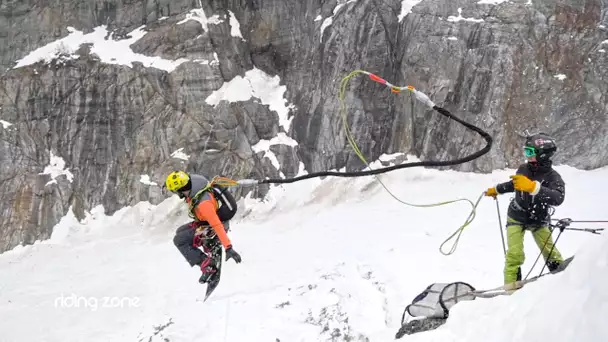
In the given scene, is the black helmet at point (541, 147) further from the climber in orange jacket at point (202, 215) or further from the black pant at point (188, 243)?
the black pant at point (188, 243)

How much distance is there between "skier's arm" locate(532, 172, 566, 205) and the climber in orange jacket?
440 cm

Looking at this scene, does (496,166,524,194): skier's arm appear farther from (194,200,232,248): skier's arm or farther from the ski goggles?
(194,200,232,248): skier's arm

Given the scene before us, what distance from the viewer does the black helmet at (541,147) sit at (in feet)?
19.7

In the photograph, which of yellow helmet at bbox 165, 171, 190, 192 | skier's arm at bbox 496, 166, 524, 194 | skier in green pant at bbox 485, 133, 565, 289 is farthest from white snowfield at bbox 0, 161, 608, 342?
yellow helmet at bbox 165, 171, 190, 192

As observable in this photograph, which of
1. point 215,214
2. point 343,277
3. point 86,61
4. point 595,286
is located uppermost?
point 595,286

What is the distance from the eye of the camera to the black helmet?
600 cm

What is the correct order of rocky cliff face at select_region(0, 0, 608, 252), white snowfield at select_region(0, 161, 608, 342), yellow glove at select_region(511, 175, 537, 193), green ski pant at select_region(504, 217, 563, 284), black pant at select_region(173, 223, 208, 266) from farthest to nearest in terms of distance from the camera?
rocky cliff face at select_region(0, 0, 608, 252), white snowfield at select_region(0, 161, 608, 342), black pant at select_region(173, 223, 208, 266), green ski pant at select_region(504, 217, 563, 284), yellow glove at select_region(511, 175, 537, 193)

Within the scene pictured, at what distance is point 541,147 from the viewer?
19.7 ft


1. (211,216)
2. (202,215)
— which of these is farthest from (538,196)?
(202,215)

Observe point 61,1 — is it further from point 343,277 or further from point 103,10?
point 343,277

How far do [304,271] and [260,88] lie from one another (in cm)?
992

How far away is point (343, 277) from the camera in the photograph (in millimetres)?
11094

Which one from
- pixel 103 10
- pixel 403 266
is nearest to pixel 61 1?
pixel 103 10

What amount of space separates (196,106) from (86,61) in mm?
5236
